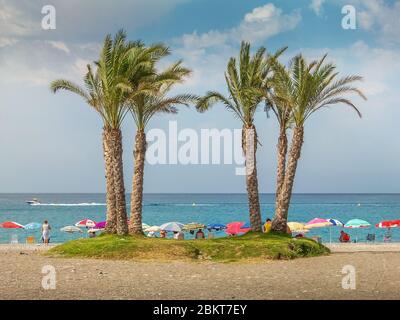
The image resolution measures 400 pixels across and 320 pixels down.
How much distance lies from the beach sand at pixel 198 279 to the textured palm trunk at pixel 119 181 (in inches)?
182

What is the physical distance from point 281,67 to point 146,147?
25.2ft

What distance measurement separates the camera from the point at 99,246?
2652 centimetres

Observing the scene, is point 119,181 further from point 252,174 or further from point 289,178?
point 289,178

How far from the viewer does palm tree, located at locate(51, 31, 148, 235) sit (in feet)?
95.7

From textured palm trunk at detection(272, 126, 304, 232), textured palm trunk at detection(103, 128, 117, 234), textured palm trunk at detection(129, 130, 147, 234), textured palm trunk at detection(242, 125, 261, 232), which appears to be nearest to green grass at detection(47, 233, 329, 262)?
textured palm trunk at detection(129, 130, 147, 234)

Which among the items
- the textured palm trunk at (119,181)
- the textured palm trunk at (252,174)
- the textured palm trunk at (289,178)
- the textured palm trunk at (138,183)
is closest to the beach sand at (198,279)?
the textured palm trunk at (289,178)

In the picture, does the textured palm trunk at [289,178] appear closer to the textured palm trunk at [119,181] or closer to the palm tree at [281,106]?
the palm tree at [281,106]

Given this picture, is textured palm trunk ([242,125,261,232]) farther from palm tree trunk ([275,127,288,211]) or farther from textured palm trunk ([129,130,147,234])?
textured palm trunk ([129,130,147,234])

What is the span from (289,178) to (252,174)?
1.89 metres

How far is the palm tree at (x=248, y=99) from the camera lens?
3091 centimetres

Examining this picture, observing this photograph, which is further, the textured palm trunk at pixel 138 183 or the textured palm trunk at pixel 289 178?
the textured palm trunk at pixel 289 178

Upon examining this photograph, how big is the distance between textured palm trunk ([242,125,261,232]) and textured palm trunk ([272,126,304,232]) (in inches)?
39.8
